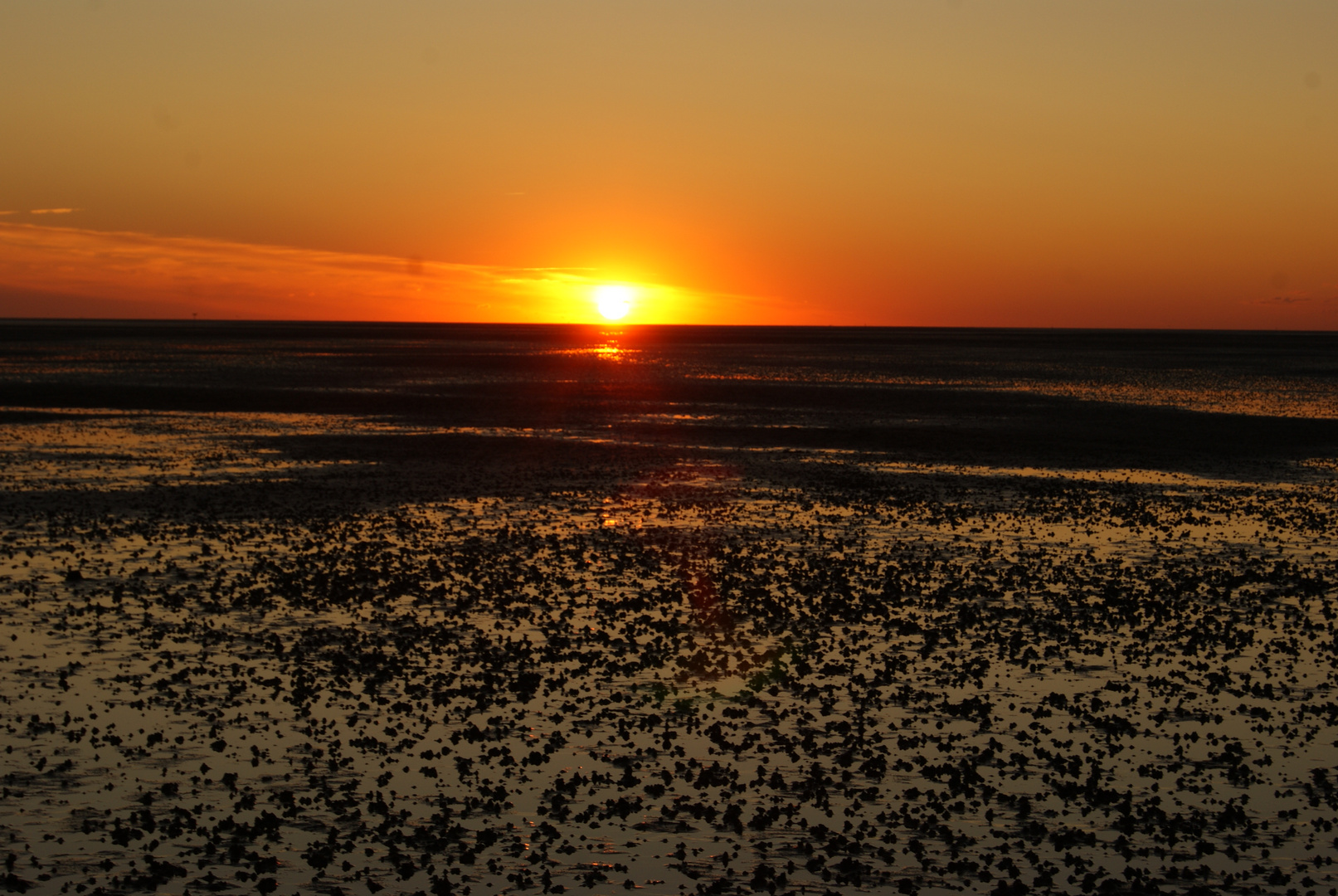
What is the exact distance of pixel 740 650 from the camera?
17.9 meters

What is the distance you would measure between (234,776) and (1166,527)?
2397 centimetres

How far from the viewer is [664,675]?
16.7 m

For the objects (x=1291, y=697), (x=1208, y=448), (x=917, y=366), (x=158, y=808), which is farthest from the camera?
(x=917, y=366)

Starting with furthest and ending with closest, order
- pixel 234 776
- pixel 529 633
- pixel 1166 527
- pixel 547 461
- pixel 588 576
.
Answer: pixel 547 461
pixel 1166 527
pixel 588 576
pixel 529 633
pixel 234 776

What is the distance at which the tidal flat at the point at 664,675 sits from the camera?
11.2 meters

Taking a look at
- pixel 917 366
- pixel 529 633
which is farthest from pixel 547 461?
pixel 917 366

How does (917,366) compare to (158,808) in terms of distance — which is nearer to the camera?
(158,808)

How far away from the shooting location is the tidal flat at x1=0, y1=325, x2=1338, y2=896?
36.6 ft

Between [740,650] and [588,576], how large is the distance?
226 inches

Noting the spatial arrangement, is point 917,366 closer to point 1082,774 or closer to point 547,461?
point 547,461

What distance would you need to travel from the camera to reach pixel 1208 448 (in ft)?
153

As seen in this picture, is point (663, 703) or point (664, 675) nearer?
point (663, 703)

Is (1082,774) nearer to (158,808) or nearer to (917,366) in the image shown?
(158,808)

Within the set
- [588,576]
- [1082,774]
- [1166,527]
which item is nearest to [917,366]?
[1166,527]
